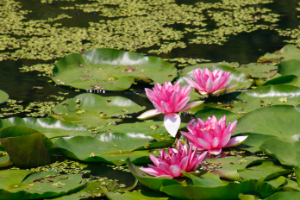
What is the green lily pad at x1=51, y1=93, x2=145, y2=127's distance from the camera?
1854 millimetres

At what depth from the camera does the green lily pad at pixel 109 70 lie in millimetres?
2279

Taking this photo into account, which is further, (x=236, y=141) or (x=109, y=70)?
(x=109, y=70)

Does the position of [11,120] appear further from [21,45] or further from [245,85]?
[21,45]

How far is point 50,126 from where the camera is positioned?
173 centimetres

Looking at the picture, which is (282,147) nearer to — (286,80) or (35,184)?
(286,80)

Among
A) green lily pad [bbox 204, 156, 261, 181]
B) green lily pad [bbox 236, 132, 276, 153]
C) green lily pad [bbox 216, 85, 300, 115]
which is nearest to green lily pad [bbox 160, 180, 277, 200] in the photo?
green lily pad [bbox 204, 156, 261, 181]

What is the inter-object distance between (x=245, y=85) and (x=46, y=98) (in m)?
1.22

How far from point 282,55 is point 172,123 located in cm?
142

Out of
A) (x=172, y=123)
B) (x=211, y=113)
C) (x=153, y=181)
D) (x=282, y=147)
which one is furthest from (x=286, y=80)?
(x=153, y=181)

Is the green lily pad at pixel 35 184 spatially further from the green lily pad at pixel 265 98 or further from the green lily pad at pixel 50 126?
the green lily pad at pixel 265 98

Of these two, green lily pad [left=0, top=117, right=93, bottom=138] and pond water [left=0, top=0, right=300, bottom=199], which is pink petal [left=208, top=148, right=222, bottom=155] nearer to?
pond water [left=0, top=0, right=300, bottom=199]

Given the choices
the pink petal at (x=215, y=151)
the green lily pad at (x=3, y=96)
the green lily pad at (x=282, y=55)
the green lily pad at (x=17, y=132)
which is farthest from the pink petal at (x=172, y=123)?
the green lily pad at (x=282, y=55)

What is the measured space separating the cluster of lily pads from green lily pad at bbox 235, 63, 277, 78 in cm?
2

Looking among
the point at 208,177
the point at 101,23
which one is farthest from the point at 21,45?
the point at 208,177
